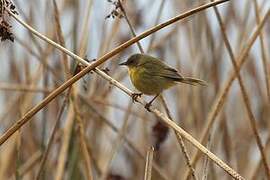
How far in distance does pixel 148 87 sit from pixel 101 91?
0.71 metres

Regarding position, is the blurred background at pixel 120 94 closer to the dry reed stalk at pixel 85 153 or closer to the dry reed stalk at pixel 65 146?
the dry reed stalk at pixel 65 146

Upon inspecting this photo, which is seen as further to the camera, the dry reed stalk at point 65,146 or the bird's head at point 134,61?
the bird's head at point 134,61

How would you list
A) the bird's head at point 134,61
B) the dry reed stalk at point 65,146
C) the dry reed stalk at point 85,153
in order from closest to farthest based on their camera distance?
the dry reed stalk at point 85,153
the dry reed stalk at point 65,146
the bird's head at point 134,61

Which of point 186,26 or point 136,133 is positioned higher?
point 186,26

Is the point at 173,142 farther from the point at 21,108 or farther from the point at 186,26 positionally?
the point at 21,108

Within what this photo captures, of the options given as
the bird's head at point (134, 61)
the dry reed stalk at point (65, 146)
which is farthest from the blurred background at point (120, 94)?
the bird's head at point (134, 61)

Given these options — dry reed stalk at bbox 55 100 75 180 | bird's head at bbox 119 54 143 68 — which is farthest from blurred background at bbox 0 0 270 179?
bird's head at bbox 119 54 143 68

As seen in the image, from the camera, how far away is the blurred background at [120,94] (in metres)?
2.33

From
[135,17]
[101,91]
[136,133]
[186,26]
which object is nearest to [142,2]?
[135,17]

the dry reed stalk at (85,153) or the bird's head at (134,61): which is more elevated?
the bird's head at (134,61)

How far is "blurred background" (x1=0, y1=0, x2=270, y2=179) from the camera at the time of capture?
2330 mm

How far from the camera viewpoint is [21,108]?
85.1 inches

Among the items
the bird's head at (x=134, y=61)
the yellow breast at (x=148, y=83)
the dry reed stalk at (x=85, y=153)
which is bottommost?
the dry reed stalk at (x=85, y=153)

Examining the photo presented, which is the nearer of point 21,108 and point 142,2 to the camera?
point 21,108
